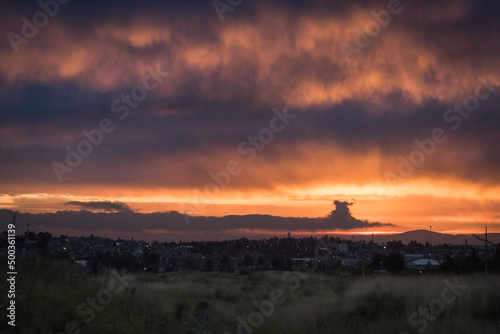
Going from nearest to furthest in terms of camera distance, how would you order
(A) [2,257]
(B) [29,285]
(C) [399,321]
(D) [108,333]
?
(D) [108,333], (C) [399,321], (B) [29,285], (A) [2,257]

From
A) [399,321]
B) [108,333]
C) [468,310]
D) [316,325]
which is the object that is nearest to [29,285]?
[108,333]

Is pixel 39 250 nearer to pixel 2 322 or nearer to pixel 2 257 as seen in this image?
pixel 2 257

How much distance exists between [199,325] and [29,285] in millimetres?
5343

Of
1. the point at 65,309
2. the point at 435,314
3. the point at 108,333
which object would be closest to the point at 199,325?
the point at 108,333

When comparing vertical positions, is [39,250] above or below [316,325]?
above

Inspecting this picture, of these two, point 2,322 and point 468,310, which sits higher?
point 468,310

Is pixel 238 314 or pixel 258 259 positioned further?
pixel 258 259

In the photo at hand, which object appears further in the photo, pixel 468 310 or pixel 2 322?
pixel 468 310

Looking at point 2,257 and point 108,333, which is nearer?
point 108,333

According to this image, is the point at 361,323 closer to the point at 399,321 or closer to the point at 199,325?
the point at 399,321

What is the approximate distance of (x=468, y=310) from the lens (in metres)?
12.5

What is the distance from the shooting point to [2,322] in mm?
11703

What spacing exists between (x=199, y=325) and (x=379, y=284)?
24.2 feet

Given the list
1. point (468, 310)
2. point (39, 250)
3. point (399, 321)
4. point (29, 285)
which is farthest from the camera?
point (39, 250)
